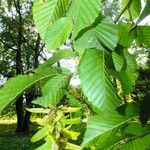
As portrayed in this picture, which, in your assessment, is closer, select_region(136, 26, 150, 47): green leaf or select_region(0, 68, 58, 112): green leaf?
select_region(0, 68, 58, 112): green leaf

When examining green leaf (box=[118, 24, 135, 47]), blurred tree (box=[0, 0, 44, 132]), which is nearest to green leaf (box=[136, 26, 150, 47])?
green leaf (box=[118, 24, 135, 47])

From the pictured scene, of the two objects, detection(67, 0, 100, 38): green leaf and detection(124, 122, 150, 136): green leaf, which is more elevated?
detection(67, 0, 100, 38): green leaf

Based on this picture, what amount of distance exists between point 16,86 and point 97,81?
159mm

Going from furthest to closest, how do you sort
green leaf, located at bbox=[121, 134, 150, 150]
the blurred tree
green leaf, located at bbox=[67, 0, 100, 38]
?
the blurred tree, green leaf, located at bbox=[121, 134, 150, 150], green leaf, located at bbox=[67, 0, 100, 38]

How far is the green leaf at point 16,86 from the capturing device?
648 millimetres

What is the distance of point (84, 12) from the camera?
55 centimetres

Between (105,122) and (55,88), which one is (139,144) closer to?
(105,122)

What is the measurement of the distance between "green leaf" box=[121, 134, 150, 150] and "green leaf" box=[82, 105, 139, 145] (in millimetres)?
59

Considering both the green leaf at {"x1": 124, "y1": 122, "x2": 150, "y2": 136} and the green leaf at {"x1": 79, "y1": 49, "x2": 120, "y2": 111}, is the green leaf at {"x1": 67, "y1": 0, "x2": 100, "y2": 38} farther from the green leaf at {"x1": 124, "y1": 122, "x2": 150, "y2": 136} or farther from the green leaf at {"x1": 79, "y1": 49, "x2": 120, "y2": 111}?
the green leaf at {"x1": 124, "y1": 122, "x2": 150, "y2": 136}

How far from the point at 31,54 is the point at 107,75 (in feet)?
91.6

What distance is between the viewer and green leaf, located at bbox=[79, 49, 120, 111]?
24.1 inches

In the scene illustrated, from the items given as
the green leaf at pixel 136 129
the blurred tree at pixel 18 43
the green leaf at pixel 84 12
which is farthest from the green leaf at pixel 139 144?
the blurred tree at pixel 18 43

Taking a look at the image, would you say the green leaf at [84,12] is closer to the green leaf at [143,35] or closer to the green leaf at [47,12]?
the green leaf at [47,12]

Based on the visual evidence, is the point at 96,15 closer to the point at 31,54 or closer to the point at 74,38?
the point at 74,38
